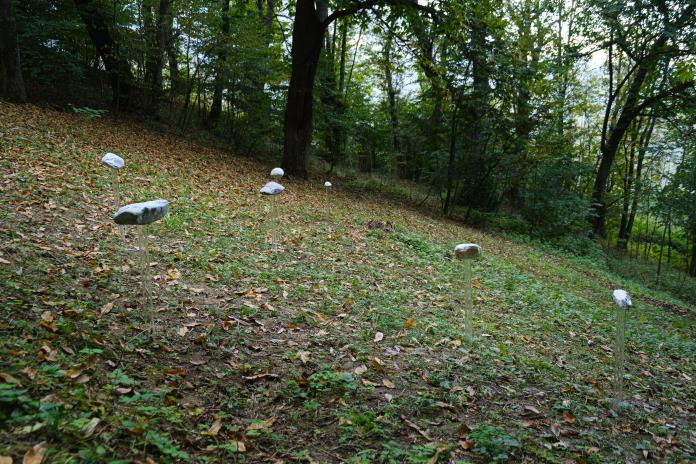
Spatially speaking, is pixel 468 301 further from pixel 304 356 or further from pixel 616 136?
pixel 616 136

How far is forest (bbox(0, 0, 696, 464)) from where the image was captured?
2986 mm

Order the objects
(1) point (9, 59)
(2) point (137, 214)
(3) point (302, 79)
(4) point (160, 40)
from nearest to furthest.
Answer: (2) point (137, 214) < (1) point (9, 59) < (4) point (160, 40) < (3) point (302, 79)

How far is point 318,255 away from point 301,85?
7582 millimetres

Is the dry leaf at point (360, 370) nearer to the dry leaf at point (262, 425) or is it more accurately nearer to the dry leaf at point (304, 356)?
the dry leaf at point (304, 356)

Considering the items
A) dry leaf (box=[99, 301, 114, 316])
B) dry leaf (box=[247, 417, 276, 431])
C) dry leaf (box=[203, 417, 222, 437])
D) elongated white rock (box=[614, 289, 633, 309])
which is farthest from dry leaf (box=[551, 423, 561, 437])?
dry leaf (box=[99, 301, 114, 316])

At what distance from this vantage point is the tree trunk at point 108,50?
11680mm

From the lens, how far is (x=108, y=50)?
39.9 ft

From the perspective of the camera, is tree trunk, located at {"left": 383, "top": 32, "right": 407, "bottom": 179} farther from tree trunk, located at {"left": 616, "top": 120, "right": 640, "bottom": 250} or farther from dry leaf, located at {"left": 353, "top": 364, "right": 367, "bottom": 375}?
dry leaf, located at {"left": 353, "top": 364, "right": 367, "bottom": 375}

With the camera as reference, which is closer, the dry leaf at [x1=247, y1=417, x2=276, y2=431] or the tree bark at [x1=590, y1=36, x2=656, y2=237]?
the dry leaf at [x1=247, y1=417, x2=276, y2=431]

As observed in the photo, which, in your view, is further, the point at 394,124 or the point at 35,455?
the point at 394,124

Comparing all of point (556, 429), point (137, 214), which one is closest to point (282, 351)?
point (137, 214)

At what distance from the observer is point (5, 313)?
3209mm

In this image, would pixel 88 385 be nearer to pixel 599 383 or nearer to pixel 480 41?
pixel 599 383

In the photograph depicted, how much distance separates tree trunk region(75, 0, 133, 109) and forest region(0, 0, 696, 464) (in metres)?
0.10
